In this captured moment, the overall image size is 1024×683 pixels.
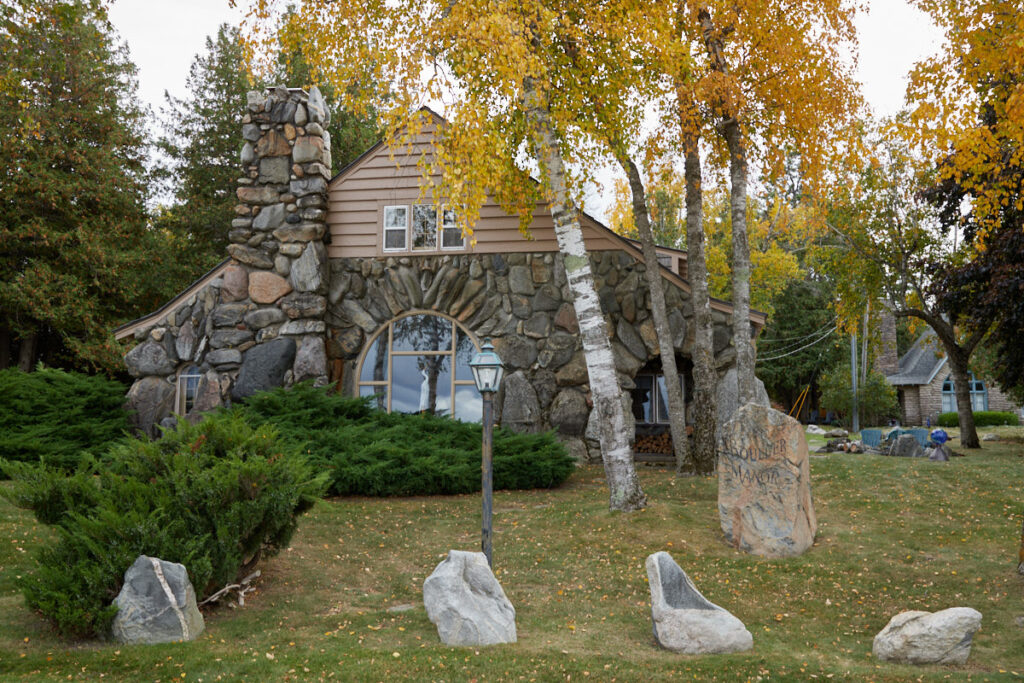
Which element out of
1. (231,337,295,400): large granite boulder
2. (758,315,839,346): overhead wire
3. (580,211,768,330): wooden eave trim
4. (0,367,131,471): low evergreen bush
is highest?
(758,315,839,346): overhead wire

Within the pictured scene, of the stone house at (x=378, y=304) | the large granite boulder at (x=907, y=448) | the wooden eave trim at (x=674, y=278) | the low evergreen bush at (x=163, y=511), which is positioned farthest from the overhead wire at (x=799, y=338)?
the low evergreen bush at (x=163, y=511)

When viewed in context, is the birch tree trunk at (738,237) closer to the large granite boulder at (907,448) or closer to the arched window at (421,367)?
the arched window at (421,367)

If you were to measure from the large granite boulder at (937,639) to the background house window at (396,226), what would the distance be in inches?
449

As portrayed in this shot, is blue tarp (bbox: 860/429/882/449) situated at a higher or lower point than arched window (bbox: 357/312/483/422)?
lower

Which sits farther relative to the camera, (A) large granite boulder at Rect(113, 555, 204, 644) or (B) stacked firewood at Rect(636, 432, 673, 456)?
(B) stacked firewood at Rect(636, 432, 673, 456)

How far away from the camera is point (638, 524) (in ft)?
30.3

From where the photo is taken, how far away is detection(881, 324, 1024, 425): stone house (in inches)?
1331

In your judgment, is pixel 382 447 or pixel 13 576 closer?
pixel 13 576

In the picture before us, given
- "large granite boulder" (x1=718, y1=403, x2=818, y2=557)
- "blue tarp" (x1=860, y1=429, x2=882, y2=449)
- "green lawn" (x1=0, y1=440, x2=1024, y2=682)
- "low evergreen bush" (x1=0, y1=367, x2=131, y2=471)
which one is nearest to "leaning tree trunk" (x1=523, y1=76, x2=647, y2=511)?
"green lawn" (x1=0, y1=440, x2=1024, y2=682)

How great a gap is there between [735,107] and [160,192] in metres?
19.8

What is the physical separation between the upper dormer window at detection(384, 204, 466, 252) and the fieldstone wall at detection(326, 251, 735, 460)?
284 millimetres

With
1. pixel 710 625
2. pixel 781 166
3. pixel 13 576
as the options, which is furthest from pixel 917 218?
pixel 13 576

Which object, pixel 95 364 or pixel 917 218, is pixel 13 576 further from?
pixel 917 218

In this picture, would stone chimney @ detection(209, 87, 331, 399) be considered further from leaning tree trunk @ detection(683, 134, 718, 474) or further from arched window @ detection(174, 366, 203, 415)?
leaning tree trunk @ detection(683, 134, 718, 474)
